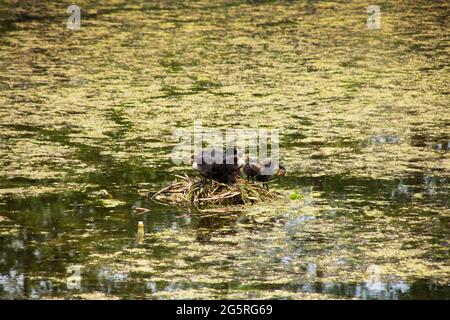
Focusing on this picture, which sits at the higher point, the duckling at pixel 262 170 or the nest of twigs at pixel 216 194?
the duckling at pixel 262 170

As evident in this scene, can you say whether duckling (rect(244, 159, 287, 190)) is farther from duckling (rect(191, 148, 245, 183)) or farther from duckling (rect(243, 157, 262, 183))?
duckling (rect(191, 148, 245, 183))

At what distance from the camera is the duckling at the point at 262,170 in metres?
4.11

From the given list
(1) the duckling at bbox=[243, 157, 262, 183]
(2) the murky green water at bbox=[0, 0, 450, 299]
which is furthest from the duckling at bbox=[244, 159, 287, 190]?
(2) the murky green water at bbox=[0, 0, 450, 299]

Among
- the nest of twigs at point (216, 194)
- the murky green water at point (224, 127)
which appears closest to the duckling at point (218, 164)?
the nest of twigs at point (216, 194)

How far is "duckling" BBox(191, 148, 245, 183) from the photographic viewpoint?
155 inches

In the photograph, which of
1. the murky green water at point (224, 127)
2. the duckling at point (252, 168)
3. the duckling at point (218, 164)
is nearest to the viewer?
the murky green water at point (224, 127)

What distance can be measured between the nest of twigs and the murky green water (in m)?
0.09

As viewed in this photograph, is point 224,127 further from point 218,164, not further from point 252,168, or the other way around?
point 218,164

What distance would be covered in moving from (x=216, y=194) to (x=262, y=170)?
0.26 meters

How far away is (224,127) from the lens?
5125 mm

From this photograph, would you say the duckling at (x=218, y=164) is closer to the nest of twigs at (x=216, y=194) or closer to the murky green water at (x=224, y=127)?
the nest of twigs at (x=216, y=194)

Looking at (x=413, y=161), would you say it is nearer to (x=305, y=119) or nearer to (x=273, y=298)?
(x=305, y=119)

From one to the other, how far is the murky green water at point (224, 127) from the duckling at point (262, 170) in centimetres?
10
